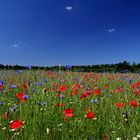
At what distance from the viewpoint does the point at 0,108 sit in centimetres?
490

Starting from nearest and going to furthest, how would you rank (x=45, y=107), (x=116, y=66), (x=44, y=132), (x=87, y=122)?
(x=44, y=132) → (x=87, y=122) → (x=45, y=107) → (x=116, y=66)

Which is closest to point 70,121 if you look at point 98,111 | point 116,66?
point 98,111

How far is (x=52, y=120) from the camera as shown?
161 inches

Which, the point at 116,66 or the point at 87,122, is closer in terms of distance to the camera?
the point at 87,122

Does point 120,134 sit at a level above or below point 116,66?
below

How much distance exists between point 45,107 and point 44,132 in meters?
0.86

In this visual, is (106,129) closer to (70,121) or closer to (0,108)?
(70,121)

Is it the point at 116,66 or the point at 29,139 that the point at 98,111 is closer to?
the point at 29,139

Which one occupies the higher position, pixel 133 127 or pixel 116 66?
pixel 116 66

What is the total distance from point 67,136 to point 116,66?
65.2 ft

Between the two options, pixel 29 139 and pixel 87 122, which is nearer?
pixel 29 139

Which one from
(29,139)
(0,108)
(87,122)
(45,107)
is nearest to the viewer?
(29,139)

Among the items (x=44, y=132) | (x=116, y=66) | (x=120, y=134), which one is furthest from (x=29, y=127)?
(x=116, y=66)

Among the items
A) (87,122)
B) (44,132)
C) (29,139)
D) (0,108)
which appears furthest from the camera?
(0,108)
